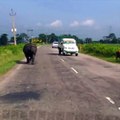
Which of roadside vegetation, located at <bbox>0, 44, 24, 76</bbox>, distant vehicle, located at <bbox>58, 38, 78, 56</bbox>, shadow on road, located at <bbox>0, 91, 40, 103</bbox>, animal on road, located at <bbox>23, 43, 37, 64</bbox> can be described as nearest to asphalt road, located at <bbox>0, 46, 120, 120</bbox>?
shadow on road, located at <bbox>0, 91, 40, 103</bbox>

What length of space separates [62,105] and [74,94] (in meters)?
2.56

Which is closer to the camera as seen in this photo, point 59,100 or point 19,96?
point 59,100

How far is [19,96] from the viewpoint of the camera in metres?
14.5

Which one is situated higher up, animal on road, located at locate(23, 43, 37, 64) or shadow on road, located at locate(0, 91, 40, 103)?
shadow on road, located at locate(0, 91, 40, 103)

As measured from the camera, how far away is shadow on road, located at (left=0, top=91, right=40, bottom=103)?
13695mm

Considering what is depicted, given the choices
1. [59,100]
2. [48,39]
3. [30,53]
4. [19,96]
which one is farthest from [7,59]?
[48,39]

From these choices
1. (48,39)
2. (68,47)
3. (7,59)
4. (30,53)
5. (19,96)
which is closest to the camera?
(19,96)

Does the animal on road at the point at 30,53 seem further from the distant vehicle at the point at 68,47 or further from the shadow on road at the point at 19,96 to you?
the shadow on road at the point at 19,96

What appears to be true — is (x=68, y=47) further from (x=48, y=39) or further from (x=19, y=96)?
(x=48, y=39)

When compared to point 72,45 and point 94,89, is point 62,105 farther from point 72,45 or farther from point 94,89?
point 72,45

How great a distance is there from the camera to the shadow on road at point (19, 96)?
1370 centimetres

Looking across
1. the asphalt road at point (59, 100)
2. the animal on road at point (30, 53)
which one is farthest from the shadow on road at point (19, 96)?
the animal on road at point (30, 53)

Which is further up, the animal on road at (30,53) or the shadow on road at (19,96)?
the shadow on road at (19,96)

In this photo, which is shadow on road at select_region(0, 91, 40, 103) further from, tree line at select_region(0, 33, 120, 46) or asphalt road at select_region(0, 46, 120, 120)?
tree line at select_region(0, 33, 120, 46)
